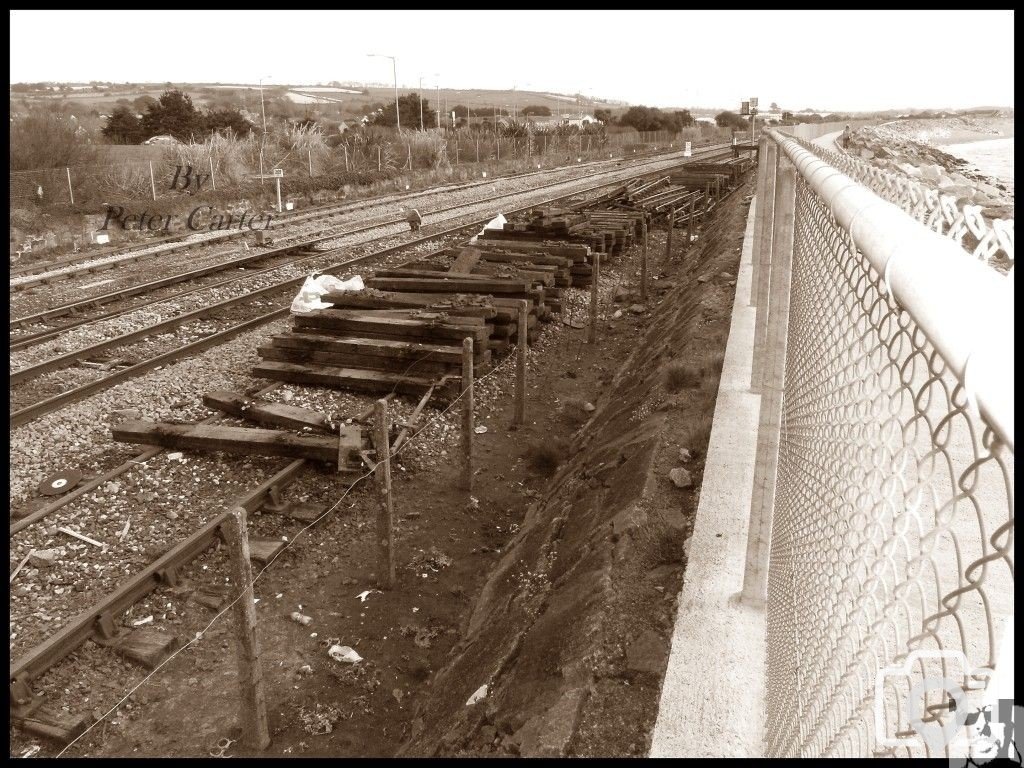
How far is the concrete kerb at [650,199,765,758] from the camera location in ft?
9.81

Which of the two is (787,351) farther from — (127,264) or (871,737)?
(127,264)

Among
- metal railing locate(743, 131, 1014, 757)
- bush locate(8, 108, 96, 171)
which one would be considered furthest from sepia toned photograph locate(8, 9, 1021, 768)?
bush locate(8, 108, 96, 171)

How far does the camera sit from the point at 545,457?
8852 mm

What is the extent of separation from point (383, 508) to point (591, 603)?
8.33 feet

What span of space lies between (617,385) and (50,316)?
33.2ft

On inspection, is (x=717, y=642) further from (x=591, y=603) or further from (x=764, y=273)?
(x=764, y=273)

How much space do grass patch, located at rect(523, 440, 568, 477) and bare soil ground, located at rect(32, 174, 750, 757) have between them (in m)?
0.03

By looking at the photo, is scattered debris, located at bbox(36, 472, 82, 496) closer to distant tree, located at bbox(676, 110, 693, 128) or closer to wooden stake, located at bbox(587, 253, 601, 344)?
wooden stake, located at bbox(587, 253, 601, 344)

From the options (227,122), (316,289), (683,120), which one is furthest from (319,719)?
(683,120)

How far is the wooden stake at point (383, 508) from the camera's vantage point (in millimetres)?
6133

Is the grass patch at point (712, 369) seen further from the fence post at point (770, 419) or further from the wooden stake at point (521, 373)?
the fence post at point (770, 419)

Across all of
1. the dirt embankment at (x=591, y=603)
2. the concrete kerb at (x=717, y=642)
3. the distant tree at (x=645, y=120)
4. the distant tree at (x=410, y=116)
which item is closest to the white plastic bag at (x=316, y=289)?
the dirt embankment at (x=591, y=603)

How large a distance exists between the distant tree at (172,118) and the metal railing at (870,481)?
5411 cm

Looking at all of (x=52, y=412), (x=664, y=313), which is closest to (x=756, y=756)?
(x=52, y=412)
